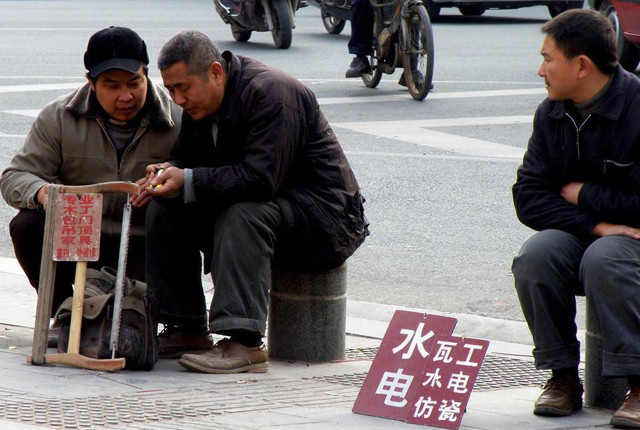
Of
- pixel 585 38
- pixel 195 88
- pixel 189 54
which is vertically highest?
pixel 585 38

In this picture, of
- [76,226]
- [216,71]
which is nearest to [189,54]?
[216,71]

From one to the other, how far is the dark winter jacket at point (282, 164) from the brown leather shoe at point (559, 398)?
3.29 feet

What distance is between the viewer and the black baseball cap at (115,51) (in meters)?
4.76

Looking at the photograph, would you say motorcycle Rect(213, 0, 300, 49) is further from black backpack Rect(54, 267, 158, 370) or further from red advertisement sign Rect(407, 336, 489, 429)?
red advertisement sign Rect(407, 336, 489, 429)

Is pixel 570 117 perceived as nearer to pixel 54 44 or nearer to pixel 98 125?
pixel 98 125

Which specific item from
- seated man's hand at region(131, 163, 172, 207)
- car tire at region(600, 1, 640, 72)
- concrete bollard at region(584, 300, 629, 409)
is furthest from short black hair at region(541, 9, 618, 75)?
car tire at region(600, 1, 640, 72)

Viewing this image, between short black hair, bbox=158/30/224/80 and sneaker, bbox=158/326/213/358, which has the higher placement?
short black hair, bbox=158/30/224/80

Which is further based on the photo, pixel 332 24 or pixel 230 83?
pixel 332 24

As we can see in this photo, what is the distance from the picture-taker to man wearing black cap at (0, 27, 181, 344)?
483 centimetres

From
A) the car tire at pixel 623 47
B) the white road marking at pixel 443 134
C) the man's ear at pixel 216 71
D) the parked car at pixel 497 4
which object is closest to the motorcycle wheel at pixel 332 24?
the parked car at pixel 497 4

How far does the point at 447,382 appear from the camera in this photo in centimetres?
400

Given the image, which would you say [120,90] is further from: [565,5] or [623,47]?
[565,5]

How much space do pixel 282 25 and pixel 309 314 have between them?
11052mm

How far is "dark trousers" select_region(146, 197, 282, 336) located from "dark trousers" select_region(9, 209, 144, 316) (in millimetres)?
239
